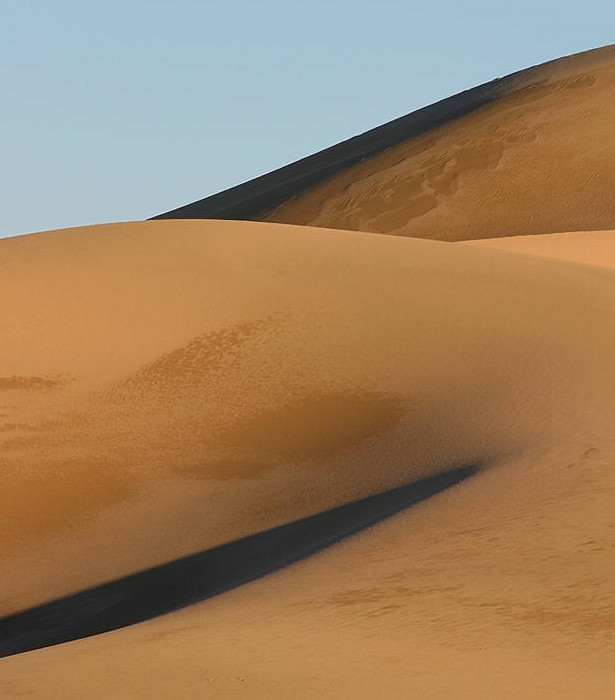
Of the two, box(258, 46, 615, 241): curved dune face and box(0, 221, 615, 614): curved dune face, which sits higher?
box(258, 46, 615, 241): curved dune face

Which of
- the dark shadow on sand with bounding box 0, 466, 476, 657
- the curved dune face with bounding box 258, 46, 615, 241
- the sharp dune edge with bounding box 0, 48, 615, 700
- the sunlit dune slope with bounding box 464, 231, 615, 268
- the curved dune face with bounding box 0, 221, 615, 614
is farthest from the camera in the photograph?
the curved dune face with bounding box 258, 46, 615, 241

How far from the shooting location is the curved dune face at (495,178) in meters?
24.5

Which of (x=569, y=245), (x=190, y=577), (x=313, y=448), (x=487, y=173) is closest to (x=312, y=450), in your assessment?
(x=313, y=448)

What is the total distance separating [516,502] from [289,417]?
4.17 meters

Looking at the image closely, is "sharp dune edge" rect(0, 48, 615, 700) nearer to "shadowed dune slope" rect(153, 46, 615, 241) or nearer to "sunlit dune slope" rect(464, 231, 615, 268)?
"sunlit dune slope" rect(464, 231, 615, 268)

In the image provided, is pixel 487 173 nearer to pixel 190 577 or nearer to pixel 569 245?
pixel 569 245

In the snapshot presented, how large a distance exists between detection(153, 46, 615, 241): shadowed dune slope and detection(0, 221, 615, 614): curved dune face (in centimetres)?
764

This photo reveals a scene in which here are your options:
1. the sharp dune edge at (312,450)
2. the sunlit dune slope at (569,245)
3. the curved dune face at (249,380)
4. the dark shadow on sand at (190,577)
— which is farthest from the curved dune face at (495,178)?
the dark shadow on sand at (190,577)

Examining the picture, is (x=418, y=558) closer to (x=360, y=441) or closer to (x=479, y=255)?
(x=360, y=441)

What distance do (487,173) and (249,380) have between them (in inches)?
545

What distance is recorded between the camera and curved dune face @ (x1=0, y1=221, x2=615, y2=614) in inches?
420

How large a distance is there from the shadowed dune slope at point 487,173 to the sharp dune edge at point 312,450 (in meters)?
7.10

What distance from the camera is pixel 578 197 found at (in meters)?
25.0

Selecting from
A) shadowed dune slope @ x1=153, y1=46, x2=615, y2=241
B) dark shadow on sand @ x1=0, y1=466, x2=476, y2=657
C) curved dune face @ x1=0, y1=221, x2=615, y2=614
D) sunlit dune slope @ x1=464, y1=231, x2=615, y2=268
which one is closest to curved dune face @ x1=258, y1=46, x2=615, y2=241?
shadowed dune slope @ x1=153, y1=46, x2=615, y2=241
